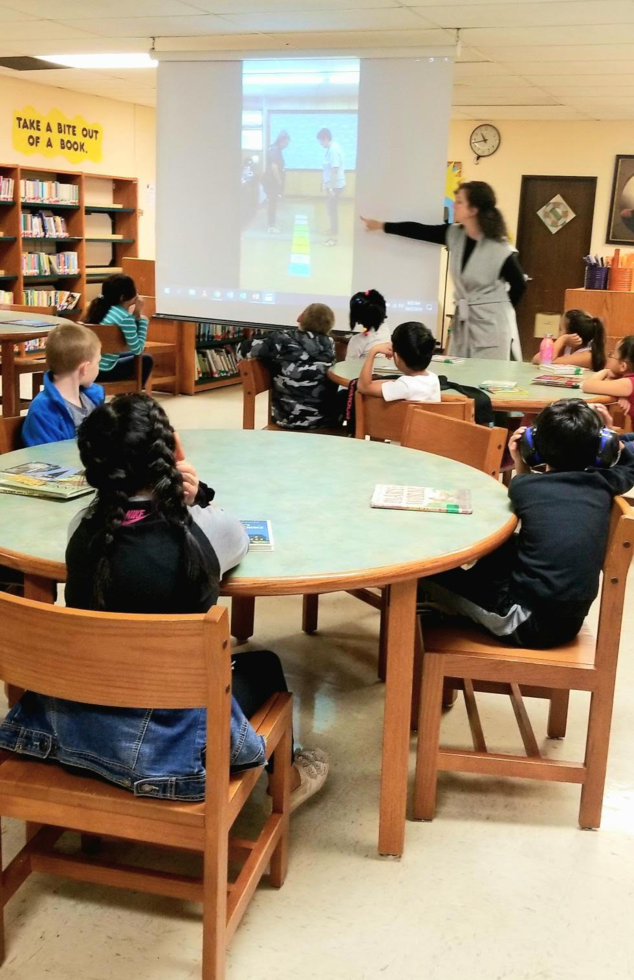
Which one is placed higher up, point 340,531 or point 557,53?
point 557,53

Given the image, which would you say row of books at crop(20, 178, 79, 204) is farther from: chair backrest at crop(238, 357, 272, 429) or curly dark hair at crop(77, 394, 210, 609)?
curly dark hair at crop(77, 394, 210, 609)

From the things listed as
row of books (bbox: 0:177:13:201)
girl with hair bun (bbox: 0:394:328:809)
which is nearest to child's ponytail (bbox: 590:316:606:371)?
girl with hair bun (bbox: 0:394:328:809)

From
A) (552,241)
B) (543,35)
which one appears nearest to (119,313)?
(543,35)

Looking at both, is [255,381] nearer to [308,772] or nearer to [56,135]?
[308,772]

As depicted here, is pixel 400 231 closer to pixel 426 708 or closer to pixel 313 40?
pixel 313 40

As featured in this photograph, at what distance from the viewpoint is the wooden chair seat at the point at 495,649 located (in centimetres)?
192

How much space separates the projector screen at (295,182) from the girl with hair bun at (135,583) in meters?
4.08

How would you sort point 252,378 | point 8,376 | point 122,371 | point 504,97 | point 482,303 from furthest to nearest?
point 504,97
point 122,371
point 8,376
point 482,303
point 252,378

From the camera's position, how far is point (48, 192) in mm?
8055

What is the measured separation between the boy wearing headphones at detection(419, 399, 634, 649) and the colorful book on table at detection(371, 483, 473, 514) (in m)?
0.12

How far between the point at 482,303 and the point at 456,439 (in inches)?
85.9

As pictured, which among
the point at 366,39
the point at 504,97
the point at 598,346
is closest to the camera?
the point at 598,346

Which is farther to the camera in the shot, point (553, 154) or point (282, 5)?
point (553, 154)

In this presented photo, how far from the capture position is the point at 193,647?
1203 mm
